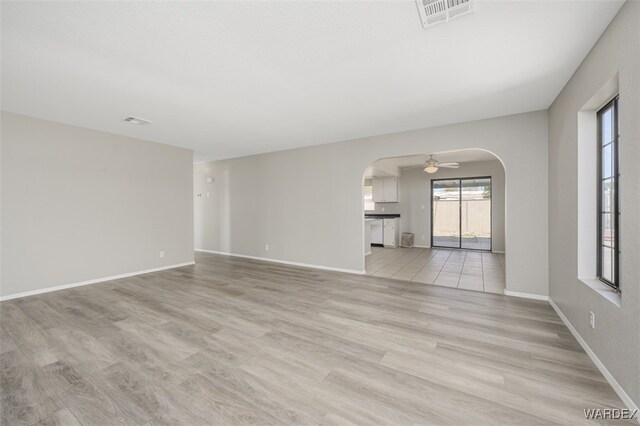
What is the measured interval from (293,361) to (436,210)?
771 centimetres

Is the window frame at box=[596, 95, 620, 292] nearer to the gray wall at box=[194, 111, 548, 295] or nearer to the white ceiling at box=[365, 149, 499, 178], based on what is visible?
the gray wall at box=[194, 111, 548, 295]

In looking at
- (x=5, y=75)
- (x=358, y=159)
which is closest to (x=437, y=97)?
(x=358, y=159)

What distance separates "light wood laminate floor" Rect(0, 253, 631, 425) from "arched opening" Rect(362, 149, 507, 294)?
3.18m

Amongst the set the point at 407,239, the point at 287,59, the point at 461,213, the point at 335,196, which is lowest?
the point at 407,239

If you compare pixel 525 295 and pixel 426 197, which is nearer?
pixel 525 295

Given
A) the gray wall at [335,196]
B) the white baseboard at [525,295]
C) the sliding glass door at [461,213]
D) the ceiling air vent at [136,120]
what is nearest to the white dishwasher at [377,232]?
the sliding glass door at [461,213]

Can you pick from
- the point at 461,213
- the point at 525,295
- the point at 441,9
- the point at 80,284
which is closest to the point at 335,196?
the point at 525,295

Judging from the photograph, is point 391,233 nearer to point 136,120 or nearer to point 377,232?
point 377,232

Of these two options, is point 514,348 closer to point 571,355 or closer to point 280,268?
point 571,355

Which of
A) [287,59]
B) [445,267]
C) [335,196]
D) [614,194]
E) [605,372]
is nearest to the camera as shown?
[605,372]

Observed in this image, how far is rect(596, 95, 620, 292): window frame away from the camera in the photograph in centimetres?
206

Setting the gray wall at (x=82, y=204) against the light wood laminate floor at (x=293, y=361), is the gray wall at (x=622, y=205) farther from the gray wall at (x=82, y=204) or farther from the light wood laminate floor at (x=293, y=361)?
the gray wall at (x=82, y=204)

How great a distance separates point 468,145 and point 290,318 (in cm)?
368

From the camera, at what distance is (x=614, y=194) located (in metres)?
2.12
